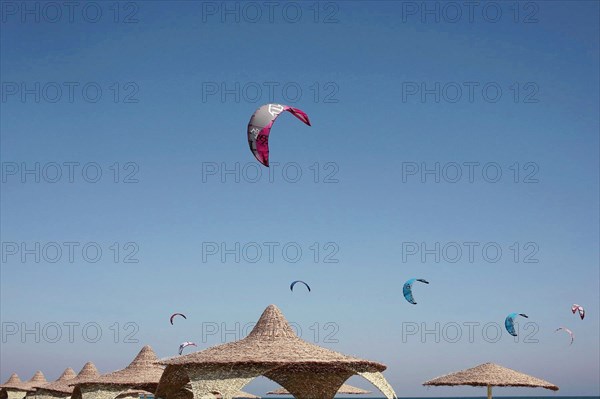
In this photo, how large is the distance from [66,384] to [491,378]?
17951 mm

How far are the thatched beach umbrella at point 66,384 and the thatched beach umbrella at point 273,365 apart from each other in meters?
9.97

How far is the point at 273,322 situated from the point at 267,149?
5.37 metres

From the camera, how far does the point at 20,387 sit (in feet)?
140

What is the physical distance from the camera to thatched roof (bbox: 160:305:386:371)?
16.9 m

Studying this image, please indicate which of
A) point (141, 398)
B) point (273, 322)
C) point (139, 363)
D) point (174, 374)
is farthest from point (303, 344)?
point (141, 398)

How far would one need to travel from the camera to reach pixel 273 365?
16844 millimetres

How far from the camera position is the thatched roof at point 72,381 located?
2864 cm

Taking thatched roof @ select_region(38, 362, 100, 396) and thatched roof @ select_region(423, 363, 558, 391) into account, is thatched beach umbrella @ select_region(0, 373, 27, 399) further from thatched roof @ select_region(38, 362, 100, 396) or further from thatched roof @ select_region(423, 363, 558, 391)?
thatched roof @ select_region(423, 363, 558, 391)

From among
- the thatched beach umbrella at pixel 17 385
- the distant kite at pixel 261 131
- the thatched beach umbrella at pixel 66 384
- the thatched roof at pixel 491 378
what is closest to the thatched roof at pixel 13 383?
the thatched beach umbrella at pixel 17 385

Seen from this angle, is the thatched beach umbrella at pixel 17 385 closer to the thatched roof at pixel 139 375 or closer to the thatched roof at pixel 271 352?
the thatched roof at pixel 139 375

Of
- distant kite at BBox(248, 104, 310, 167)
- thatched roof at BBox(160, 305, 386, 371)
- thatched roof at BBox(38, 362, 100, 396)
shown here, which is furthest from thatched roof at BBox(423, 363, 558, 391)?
distant kite at BBox(248, 104, 310, 167)

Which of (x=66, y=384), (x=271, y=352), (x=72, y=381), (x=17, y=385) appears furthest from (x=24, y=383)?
(x=271, y=352)

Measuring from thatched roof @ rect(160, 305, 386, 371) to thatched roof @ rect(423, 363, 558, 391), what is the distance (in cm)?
858

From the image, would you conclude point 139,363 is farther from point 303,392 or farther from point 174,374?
point 303,392
